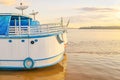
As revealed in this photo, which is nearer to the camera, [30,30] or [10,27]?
[30,30]

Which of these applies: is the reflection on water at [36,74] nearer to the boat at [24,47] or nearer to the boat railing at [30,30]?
the boat at [24,47]

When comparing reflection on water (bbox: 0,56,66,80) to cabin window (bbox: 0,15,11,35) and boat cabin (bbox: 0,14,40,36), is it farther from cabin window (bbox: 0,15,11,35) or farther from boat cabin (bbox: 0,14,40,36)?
cabin window (bbox: 0,15,11,35)

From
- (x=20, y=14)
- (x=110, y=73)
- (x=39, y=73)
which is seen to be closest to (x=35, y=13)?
(x=20, y=14)

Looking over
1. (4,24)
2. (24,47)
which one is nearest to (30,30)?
(24,47)

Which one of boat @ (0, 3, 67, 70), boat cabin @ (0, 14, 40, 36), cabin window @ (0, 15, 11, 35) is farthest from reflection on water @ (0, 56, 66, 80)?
cabin window @ (0, 15, 11, 35)

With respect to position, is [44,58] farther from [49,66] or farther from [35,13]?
[35,13]

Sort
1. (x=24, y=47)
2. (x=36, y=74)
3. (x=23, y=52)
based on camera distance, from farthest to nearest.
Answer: (x=23, y=52), (x=24, y=47), (x=36, y=74)

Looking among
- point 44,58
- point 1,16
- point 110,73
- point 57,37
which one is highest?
point 1,16

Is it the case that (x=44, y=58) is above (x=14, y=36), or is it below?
below

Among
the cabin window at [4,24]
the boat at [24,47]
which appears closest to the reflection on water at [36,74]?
the boat at [24,47]

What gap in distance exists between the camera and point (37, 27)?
15070 mm

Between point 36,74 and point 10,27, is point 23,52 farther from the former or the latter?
point 10,27

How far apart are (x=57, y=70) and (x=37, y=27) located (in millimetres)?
3121

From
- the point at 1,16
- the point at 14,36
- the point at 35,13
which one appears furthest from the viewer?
the point at 35,13
